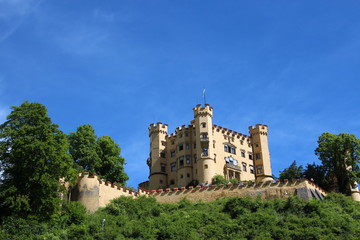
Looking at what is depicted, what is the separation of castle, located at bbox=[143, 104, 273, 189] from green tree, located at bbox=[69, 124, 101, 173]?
1335cm

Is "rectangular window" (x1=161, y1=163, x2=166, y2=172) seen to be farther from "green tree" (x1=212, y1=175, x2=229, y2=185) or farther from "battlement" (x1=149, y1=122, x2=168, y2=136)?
"green tree" (x1=212, y1=175, x2=229, y2=185)

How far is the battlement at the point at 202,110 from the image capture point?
73062mm

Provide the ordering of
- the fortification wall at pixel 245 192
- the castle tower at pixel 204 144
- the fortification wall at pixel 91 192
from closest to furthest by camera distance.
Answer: the fortification wall at pixel 91 192
the fortification wall at pixel 245 192
the castle tower at pixel 204 144

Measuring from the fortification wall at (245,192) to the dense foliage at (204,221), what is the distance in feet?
8.53

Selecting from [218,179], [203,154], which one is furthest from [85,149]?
[218,179]

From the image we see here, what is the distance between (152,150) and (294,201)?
3077 cm

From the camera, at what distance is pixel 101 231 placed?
42781 mm

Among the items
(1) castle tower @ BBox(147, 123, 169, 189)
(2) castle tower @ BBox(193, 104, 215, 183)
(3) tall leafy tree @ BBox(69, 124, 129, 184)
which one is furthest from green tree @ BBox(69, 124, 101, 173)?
(2) castle tower @ BBox(193, 104, 215, 183)

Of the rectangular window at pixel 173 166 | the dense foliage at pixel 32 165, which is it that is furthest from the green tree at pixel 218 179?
the dense foliage at pixel 32 165

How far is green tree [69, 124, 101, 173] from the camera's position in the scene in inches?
2426

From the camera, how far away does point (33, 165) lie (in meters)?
44.6

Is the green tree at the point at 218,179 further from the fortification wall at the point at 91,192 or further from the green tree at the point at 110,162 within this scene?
the fortification wall at the point at 91,192

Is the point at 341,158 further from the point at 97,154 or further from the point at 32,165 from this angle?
the point at 32,165

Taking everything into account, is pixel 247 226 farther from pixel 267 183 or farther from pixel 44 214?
pixel 44 214
